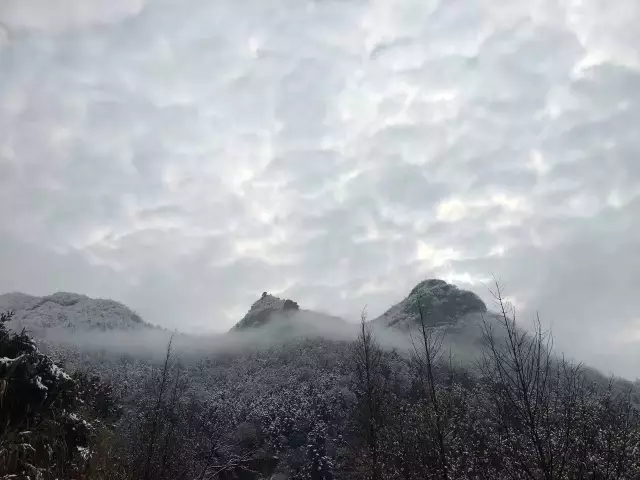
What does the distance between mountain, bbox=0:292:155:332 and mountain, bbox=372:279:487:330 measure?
89.8 metres

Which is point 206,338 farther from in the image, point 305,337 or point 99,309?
point 305,337

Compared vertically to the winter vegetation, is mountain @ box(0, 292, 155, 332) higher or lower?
higher

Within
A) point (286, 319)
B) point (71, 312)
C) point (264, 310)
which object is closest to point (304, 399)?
point (286, 319)

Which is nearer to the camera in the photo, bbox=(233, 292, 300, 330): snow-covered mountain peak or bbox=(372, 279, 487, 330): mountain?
bbox=(372, 279, 487, 330): mountain

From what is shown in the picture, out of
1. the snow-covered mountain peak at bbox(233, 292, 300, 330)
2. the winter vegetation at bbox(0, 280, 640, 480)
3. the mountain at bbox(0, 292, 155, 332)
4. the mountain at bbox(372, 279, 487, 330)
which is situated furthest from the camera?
the snow-covered mountain peak at bbox(233, 292, 300, 330)

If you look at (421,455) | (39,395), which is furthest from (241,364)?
(39,395)

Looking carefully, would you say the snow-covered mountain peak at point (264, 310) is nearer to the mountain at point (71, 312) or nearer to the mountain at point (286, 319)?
the mountain at point (286, 319)

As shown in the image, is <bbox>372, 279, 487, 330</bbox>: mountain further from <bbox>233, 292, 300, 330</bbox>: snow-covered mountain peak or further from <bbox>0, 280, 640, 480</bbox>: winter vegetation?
<bbox>233, 292, 300, 330</bbox>: snow-covered mountain peak

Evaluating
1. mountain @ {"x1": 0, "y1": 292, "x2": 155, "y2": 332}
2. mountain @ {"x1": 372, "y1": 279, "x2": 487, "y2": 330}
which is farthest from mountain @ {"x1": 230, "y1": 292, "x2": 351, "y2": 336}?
mountain @ {"x1": 0, "y1": 292, "x2": 155, "y2": 332}

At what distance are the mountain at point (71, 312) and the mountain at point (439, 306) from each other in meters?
89.8

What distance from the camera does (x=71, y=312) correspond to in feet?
515

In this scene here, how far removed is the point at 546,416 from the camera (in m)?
10.5

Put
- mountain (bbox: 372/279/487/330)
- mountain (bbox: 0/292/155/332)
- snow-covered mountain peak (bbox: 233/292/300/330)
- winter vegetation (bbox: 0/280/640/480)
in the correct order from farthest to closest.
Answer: snow-covered mountain peak (bbox: 233/292/300/330) < mountain (bbox: 372/279/487/330) < mountain (bbox: 0/292/155/332) < winter vegetation (bbox: 0/280/640/480)

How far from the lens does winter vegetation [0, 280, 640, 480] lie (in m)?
11.0
